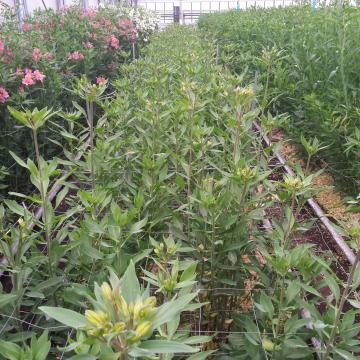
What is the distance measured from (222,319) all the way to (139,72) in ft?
7.11

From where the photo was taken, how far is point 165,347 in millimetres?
654

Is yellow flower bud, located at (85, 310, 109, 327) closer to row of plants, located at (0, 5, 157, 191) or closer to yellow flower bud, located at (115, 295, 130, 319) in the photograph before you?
yellow flower bud, located at (115, 295, 130, 319)

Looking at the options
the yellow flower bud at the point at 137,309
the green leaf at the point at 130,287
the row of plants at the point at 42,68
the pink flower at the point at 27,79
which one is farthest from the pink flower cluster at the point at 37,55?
the yellow flower bud at the point at 137,309

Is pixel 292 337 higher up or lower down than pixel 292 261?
lower down

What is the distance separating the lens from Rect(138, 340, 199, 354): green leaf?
637mm

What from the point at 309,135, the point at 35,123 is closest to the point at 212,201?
the point at 35,123

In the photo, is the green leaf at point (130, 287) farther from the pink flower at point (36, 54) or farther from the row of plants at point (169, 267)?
the pink flower at point (36, 54)

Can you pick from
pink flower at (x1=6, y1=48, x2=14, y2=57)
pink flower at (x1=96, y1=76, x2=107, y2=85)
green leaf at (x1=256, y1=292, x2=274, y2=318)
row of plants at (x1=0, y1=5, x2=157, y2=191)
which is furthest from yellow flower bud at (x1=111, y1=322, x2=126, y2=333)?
pink flower at (x1=6, y1=48, x2=14, y2=57)

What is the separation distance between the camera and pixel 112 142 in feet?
6.69

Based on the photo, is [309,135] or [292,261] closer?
[292,261]

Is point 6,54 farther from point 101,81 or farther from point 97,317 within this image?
point 97,317

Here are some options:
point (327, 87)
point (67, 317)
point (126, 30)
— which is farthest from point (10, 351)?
point (126, 30)

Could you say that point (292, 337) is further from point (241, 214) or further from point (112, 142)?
point (112, 142)

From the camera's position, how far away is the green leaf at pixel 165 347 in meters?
0.64
